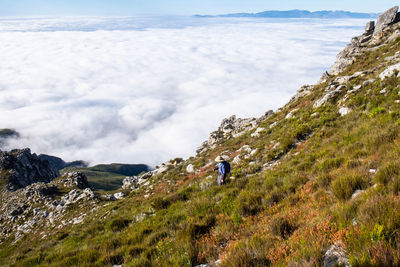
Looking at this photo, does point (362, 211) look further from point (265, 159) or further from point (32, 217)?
point (32, 217)

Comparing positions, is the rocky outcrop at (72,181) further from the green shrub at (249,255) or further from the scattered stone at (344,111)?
the green shrub at (249,255)

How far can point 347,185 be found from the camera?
18.6 ft

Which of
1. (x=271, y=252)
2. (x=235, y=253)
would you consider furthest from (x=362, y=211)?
(x=235, y=253)

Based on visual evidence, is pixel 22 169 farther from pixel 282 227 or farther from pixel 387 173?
pixel 387 173

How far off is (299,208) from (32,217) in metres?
36.8

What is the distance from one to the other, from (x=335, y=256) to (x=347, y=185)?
2.80 metres

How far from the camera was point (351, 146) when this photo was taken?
367 inches

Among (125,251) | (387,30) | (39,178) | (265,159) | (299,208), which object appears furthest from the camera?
(39,178)

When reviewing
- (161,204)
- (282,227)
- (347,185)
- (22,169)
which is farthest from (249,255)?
(22,169)

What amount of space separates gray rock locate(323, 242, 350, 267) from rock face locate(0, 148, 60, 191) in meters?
91.1

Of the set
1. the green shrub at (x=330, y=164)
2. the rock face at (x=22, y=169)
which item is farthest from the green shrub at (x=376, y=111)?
the rock face at (x=22, y=169)

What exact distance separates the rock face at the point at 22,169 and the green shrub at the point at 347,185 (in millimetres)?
90640

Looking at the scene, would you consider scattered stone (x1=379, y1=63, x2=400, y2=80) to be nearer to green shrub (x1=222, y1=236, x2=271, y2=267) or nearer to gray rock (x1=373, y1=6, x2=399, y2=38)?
green shrub (x1=222, y1=236, x2=271, y2=267)

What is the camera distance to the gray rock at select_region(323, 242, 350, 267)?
3322 millimetres
